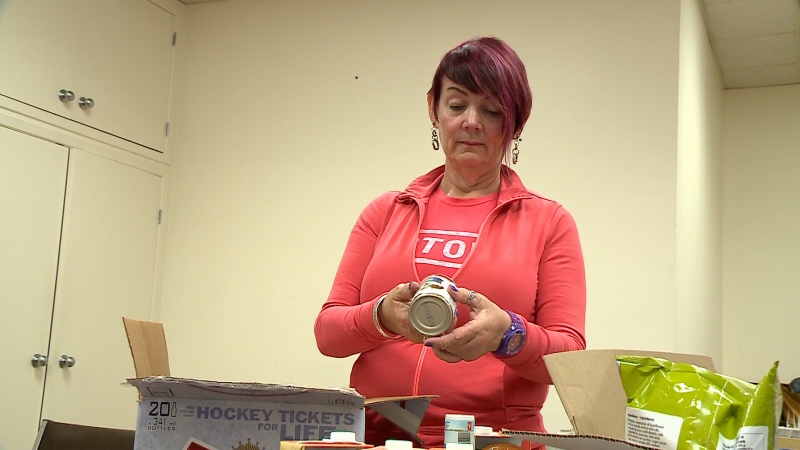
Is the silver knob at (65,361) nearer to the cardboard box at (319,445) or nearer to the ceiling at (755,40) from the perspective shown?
the cardboard box at (319,445)

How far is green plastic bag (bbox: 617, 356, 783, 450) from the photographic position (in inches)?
28.0

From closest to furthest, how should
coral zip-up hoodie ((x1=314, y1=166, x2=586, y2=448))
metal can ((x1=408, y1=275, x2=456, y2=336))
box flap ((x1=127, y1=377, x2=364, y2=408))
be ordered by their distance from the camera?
1. box flap ((x1=127, y1=377, x2=364, y2=408))
2. metal can ((x1=408, y1=275, x2=456, y2=336))
3. coral zip-up hoodie ((x1=314, y1=166, x2=586, y2=448))

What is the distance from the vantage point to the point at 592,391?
0.90m

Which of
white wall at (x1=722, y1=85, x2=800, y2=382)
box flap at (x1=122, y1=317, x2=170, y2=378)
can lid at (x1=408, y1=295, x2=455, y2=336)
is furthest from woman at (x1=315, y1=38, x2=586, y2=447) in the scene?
white wall at (x1=722, y1=85, x2=800, y2=382)

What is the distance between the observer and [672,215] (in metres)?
2.75

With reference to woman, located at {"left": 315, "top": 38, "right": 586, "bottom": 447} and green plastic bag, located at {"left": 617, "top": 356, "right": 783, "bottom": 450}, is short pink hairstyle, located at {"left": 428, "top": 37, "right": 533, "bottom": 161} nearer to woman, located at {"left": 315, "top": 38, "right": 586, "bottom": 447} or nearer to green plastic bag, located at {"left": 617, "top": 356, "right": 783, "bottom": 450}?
woman, located at {"left": 315, "top": 38, "right": 586, "bottom": 447}

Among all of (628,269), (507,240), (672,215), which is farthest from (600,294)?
(507,240)

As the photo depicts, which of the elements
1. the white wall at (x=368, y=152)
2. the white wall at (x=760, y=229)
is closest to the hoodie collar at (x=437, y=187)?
the white wall at (x=368, y=152)

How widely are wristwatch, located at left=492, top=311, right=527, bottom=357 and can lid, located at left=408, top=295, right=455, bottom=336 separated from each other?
0.52ft

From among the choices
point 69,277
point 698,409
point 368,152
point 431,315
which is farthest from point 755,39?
point 698,409

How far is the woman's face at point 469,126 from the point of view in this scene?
1.36m

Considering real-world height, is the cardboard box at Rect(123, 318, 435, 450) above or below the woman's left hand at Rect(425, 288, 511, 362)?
below

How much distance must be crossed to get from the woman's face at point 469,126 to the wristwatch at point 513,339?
348 millimetres

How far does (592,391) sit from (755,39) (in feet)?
11.0
